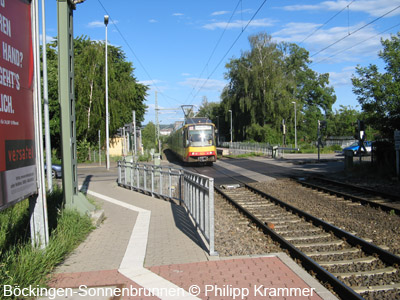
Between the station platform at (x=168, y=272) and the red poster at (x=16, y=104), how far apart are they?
1321 millimetres

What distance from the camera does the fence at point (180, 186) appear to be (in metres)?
6.18

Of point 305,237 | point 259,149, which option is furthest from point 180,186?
point 259,149

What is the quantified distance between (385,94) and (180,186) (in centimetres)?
1335

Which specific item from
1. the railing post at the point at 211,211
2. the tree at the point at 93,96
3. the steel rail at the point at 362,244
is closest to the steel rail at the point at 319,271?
the steel rail at the point at 362,244

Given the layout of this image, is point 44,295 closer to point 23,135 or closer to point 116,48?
point 23,135

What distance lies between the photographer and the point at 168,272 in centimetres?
518

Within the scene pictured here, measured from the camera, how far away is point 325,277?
505 cm

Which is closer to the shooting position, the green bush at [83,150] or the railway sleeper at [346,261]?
the railway sleeper at [346,261]

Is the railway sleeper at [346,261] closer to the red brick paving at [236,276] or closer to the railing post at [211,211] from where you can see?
the red brick paving at [236,276]

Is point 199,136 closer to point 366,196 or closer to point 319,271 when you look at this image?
point 366,196

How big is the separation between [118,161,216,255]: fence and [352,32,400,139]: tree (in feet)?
38.4

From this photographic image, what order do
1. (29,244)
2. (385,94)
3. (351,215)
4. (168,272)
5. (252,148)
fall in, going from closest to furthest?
(168,272), (29,244), (351,215), (385,94), (252,148)

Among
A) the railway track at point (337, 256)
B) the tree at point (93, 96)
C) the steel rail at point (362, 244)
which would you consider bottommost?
the railway track at point (337, 256)

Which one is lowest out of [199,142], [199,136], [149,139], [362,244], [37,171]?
[362,244]
